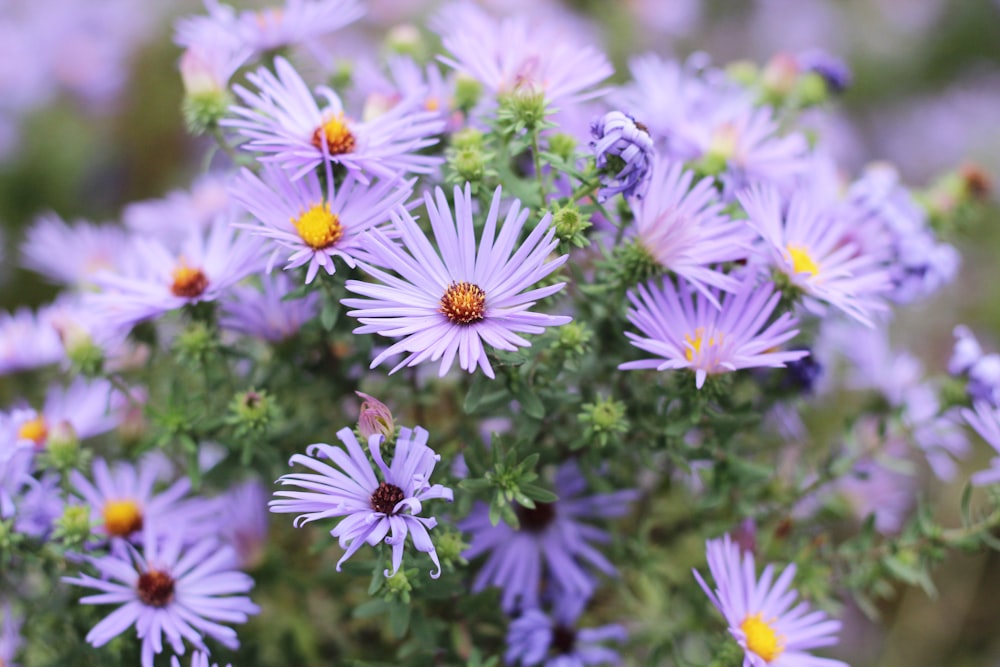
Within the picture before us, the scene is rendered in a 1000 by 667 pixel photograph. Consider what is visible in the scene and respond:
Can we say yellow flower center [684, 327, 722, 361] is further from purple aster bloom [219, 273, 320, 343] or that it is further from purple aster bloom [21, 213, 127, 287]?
purple aster bloom [21, 213, 127, 287]

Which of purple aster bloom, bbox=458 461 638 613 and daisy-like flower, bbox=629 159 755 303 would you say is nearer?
daisy-like flower, bbox=629 159 755 303

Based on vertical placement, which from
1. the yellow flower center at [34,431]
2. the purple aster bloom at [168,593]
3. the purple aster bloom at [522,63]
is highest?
the purple aster bloom at [522,63]

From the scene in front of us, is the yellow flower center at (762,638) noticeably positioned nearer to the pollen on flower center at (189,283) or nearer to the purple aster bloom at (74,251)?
the pollen on flower center at (189,283)

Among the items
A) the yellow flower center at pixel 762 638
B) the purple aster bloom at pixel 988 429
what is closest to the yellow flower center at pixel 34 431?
the yellow flower center at pixel 762 638

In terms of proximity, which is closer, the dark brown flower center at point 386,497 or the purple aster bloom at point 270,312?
the dark brown flower center at point 386,497

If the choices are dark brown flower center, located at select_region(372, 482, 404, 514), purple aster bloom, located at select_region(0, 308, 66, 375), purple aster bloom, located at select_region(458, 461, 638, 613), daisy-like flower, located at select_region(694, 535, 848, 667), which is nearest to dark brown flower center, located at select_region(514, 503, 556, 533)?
purple aster bloom, located at select_region(458, 461, 638, 613)

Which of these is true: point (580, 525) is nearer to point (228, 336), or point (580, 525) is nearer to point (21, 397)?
point (228, 336)
